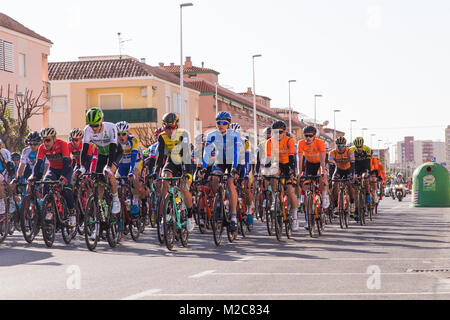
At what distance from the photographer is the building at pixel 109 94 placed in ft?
203

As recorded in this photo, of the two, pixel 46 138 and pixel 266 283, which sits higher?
pixel 46 138

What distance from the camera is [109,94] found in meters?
63.2

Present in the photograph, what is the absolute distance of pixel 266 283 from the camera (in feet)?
28.4

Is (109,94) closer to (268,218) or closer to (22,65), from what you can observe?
(22,65)

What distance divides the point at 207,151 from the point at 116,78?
163 feet

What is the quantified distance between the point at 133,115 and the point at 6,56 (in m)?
17.4

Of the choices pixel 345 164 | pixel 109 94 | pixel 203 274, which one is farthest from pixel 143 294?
pixel 109 94

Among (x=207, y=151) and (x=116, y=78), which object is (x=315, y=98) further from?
(x=207, y=151)

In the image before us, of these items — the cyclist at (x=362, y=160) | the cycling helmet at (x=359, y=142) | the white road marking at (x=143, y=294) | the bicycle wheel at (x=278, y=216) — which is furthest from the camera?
the cycling helmet at (x=359, y=142)

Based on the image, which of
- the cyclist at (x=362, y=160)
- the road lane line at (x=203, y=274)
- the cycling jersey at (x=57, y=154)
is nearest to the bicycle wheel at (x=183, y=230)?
the cycling jersey at (x=57, y=154)

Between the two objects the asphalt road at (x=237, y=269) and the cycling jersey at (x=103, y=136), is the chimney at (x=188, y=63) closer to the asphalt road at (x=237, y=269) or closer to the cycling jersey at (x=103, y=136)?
the asphalt road at (x=237, y=269)

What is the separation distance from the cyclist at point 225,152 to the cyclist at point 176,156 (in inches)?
25.1
